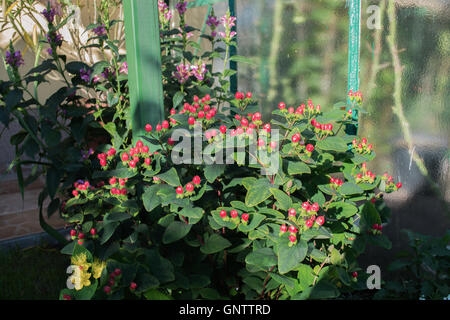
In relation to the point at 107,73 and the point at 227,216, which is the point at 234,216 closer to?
the point at 227,216

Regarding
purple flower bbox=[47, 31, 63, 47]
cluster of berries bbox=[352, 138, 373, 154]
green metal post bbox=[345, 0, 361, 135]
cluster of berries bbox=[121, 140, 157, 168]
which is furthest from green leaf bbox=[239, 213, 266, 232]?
purple flower bbox=[47, 31, 63, 47]

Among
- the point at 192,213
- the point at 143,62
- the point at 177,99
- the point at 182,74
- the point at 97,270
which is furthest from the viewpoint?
the point at 182,74

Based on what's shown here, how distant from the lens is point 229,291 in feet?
5.34

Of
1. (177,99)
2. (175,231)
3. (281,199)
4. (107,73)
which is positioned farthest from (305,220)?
(107,73)

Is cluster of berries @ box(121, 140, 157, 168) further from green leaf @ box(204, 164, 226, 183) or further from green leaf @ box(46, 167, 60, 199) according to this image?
green leaf @ box(46, 167, 60, 199)

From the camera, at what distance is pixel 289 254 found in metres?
1.21

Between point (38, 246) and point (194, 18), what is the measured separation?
2324mm

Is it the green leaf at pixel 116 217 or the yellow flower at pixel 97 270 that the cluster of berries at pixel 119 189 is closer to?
the green leaf at pixel 116 217

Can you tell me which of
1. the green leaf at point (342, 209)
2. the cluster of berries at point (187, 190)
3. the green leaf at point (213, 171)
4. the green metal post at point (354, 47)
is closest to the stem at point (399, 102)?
the green metal post at point (354, 47)

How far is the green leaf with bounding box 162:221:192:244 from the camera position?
1348mm

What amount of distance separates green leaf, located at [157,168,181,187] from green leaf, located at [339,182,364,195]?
65 centimetres

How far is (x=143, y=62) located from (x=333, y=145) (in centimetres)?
94

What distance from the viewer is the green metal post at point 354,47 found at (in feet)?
6.61

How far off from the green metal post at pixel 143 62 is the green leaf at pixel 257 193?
64cm
